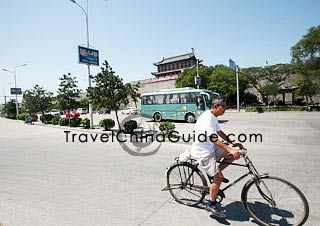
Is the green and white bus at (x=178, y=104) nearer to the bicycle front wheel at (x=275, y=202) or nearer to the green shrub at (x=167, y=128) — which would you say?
the green shrub at (x=167, y=128)

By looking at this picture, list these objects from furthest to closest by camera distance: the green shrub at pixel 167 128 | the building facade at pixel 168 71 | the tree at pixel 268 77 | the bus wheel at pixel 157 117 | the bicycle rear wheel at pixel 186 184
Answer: the building facade at pixel 168 71 < the tree at pixel 268 77 < the bus wheel at pixel 157 117 < the green shrub at pixel 167 128 < the bicycle rear wheel at pixel 186 184

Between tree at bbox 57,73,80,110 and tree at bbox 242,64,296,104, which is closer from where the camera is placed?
tree at bbox 57,73,80,110

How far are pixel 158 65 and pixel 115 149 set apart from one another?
55.6 m

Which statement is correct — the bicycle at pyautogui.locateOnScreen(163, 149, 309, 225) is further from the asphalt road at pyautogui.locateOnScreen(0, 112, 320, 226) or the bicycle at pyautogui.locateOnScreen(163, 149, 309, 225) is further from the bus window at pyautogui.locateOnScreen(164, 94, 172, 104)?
the bus window at pyautogui.locateOnScreen(164, 94, 172, 104)

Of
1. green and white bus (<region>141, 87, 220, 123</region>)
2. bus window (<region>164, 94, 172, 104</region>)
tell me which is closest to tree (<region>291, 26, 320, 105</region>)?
green and white bus (<region>141, 87, 220, 123</region>)

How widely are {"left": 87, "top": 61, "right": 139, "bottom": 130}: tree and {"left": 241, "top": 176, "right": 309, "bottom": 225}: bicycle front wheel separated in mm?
11002

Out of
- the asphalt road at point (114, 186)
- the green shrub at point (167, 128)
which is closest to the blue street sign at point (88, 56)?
the green shrub at point (167, 128)

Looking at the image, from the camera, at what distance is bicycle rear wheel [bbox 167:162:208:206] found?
12.2 ft

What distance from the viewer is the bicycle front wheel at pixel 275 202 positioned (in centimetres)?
304

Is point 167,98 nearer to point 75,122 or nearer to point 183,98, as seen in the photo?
point 183,98

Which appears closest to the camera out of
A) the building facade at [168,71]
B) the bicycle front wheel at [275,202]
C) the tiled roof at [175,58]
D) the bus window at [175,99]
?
the bicycle front wheel at [275,202]

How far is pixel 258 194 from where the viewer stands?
3.56 m

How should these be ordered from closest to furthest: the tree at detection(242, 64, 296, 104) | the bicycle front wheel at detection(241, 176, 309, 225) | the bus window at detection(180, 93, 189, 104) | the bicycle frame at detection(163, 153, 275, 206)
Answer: the bicycle front wheel at detection(241, 176, 309, 225)
the bicycle frame at detection(163, 153, 275, 206)
the bus window at detection(180, 93, 189, 104)
the tree at detection(242, 64, 296, 104)

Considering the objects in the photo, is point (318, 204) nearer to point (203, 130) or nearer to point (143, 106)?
point (203, 130)
